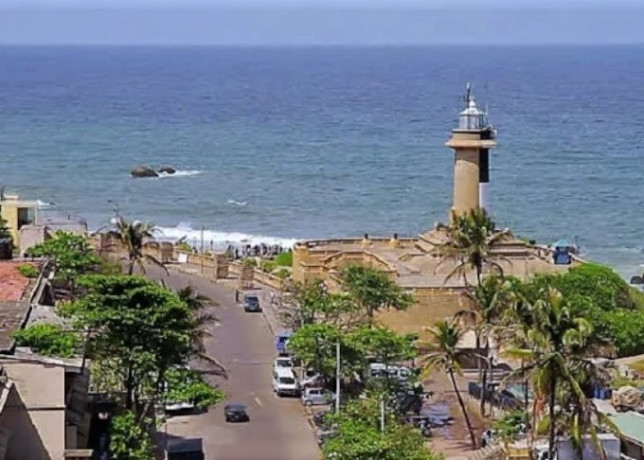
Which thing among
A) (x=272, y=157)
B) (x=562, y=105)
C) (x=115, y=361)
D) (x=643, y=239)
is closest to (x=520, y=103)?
(x=562, y=105)

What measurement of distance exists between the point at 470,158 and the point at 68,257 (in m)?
17.3

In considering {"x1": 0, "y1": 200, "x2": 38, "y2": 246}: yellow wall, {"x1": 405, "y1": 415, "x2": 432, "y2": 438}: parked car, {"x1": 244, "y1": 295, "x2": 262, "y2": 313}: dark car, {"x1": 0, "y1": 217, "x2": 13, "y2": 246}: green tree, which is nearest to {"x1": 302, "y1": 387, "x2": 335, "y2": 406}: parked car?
{"x1": 405, "y1": 415, "x2": 432, "y2": 438}: parked car

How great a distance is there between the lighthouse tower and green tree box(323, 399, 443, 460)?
23.9 meters

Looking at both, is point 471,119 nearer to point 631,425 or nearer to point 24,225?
point 24,225

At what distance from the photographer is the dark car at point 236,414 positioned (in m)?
40.7

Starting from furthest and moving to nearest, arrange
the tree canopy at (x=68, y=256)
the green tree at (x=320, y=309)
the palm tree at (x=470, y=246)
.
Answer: the green tree at (x=320, y=309), the palm tree at (x=470, y=246), the tree canopy at (x=68, y=256)

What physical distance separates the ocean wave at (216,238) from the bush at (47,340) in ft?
163

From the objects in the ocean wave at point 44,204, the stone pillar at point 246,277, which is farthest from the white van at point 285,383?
the ocean wave at point 44,204

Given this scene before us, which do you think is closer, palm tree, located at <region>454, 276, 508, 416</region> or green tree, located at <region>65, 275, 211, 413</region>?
green tree, located at <region>65, 275, 211, 413</region>

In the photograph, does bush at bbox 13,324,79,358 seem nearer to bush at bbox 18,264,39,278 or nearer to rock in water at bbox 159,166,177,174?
bush at bbox 18,264,39,278

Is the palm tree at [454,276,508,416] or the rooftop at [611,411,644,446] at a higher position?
the palm tree at [454,276,508,416]

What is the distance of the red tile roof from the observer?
38375mm

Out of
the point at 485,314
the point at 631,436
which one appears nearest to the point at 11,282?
the point at 485,314

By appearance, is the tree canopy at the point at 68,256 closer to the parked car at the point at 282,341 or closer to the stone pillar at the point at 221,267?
the parked car at the point at 282,341
